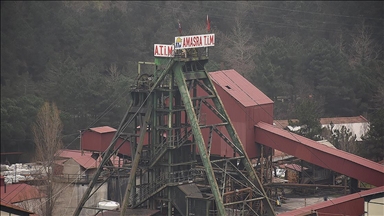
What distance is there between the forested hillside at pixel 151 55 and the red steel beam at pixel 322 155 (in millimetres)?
19021

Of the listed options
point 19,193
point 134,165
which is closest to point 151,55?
point 19,193

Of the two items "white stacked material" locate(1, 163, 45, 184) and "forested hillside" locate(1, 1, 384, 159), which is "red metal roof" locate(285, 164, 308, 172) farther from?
"white stacked material" locate(1, 163, 45, 184)

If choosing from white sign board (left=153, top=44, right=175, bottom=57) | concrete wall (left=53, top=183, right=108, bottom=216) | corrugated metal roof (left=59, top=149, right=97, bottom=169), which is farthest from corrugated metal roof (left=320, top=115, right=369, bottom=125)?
white sign board (left=153, top=44, right=175, bottom=57)

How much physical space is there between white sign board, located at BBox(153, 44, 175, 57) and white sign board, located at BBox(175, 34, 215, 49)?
36 cm

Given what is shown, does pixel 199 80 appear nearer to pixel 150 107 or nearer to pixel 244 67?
pixel 150 107

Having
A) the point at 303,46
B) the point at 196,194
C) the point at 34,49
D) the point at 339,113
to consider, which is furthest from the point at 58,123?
the point at 303,46

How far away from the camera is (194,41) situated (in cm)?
4600

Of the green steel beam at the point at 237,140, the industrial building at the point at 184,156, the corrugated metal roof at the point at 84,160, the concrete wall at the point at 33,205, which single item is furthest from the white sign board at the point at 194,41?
the corrugated metal roof at the point at 84,160

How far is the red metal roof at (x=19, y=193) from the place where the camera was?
50281mm

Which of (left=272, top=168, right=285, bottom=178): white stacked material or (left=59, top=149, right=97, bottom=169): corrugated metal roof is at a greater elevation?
(left=59, top=149, right=97, bottom=169): corrugated metal roof

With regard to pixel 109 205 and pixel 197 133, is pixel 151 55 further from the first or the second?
pixel 197 133

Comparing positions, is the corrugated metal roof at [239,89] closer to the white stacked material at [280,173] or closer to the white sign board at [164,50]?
the white sign board at [164,50]

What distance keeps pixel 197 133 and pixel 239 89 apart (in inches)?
399

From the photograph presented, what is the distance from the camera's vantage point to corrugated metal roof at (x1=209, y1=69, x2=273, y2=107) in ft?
172
